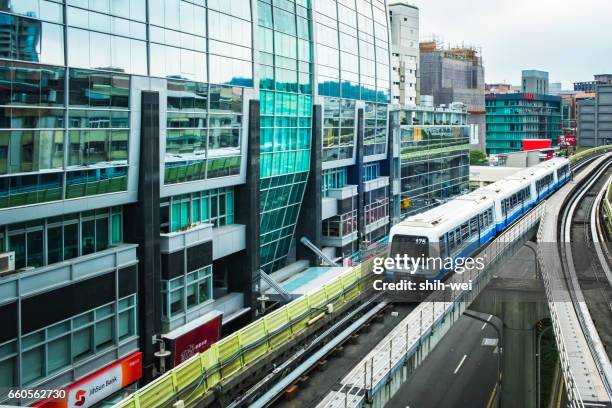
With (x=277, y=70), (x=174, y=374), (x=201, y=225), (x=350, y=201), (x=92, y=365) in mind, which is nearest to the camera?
(x=174, y=374)

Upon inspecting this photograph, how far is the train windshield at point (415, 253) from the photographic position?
951 inches

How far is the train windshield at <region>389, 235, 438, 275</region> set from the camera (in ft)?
79.3

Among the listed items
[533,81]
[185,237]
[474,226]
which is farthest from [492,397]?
[533,81]

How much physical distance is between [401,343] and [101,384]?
27.1ft

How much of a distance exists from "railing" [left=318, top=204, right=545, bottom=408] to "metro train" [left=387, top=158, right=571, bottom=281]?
132cm

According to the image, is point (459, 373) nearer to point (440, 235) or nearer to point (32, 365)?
point (440, 235)

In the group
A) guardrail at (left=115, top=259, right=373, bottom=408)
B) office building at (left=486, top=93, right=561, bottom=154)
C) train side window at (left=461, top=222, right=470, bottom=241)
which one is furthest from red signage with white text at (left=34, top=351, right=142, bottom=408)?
office building at (left=486, top=93, right=561, bottom=154)

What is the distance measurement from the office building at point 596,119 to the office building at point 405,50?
41133 millimetres

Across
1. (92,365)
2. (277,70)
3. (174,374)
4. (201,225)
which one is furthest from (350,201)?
(174,374)

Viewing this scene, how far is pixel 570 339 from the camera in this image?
700 inches

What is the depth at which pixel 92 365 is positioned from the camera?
58.4ft

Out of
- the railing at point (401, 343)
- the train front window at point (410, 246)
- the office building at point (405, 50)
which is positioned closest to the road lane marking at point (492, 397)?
the railing at point (401, 343)

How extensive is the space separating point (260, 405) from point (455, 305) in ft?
28.7

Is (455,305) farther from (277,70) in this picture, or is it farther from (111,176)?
(277,70)
